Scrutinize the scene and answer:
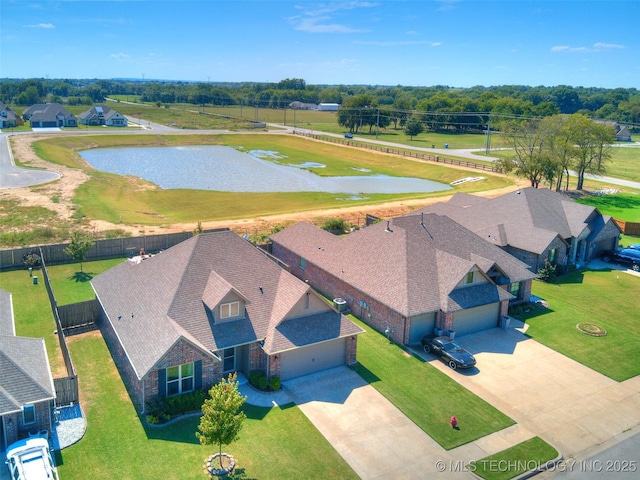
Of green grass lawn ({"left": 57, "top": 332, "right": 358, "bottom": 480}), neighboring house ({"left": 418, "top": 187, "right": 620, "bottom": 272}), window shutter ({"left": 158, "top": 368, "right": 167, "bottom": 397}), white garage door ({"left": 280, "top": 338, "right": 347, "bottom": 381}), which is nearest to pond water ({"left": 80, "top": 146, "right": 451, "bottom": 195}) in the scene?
neighboring house ({"left": 418, "top": 187, "right": 620, "bottom": 272})

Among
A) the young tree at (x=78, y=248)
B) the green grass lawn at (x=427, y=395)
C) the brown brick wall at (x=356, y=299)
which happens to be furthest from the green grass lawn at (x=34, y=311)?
the brown brick wall at (x=356, y=299)

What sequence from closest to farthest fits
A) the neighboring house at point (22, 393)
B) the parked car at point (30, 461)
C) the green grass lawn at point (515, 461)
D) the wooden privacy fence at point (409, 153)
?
the parked car at point (30, 461), the neighboring house at point (22, 393), the green grass lawn at point (515, 461), the wooden privacy fence at point (409, 153)

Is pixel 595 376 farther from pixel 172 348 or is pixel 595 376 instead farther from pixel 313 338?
pixel 172 348

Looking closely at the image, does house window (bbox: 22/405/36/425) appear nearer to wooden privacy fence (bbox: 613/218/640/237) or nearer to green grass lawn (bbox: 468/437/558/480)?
green grass lawn (bbox: 468/437/558/480)

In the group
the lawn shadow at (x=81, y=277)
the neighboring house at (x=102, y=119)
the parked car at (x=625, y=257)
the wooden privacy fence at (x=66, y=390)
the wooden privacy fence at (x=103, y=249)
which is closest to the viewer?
the wooden privacy fence at (x=66, y=390)

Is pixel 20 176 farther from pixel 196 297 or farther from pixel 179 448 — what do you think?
pixel 179 448

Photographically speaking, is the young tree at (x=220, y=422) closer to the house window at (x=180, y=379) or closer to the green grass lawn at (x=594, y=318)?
the house window at (x=180, y=379)

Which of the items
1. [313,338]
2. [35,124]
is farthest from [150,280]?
[35,124]

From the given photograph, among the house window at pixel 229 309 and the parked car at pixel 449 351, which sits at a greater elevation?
the house window at pixel 229 309

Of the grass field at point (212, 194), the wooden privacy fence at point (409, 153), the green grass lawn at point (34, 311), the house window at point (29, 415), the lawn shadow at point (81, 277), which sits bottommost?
the green grass lawn at point (34, 311)
